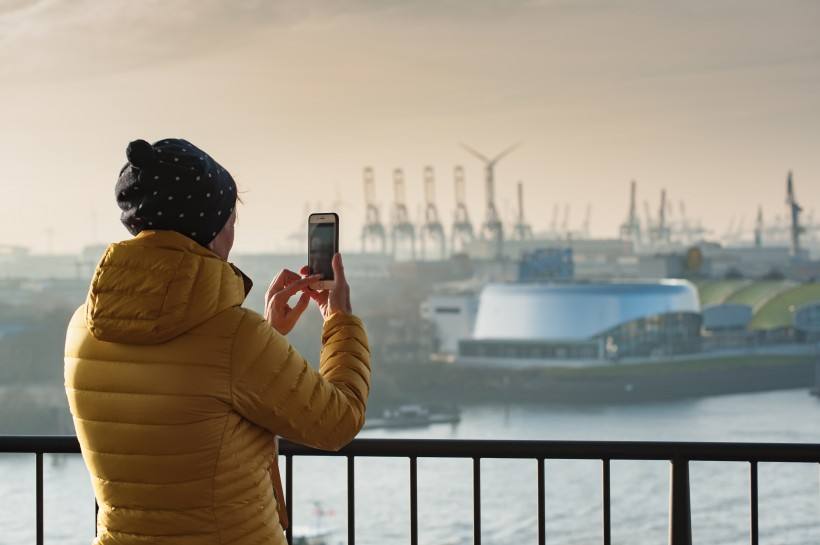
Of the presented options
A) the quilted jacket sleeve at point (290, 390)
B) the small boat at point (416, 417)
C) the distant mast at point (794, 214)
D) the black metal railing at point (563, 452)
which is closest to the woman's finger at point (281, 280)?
the quilted jacket sleeve at point (290, 390)

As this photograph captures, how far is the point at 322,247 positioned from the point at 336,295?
0.07 m

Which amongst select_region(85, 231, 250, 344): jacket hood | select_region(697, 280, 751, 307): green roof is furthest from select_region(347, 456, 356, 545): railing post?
select_region(697, 280, 751, 307): green roof

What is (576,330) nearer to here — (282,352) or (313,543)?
(313,543)

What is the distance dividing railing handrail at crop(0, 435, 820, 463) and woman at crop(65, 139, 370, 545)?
0.58 metres

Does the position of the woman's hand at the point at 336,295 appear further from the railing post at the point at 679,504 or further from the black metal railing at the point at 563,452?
the railing post at the point at 679,504

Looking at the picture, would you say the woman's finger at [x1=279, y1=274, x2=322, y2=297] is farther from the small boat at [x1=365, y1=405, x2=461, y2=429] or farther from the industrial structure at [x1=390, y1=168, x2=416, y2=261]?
the industrial structure at [x1=390, y1=168, x2=416, y2=261]

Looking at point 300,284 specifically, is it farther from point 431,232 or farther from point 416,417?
point 431,232

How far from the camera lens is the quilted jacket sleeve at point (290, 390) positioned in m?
0.99

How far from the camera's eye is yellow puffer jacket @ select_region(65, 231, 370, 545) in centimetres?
99

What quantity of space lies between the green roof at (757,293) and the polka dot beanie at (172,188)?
50.1 m

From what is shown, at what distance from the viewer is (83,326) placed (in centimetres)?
105

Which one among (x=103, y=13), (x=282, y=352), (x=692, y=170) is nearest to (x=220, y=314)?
(x=282, y=352)

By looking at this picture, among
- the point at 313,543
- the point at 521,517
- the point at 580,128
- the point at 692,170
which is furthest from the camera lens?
the point at 692,170

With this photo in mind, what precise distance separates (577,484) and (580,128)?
29.4 meters
